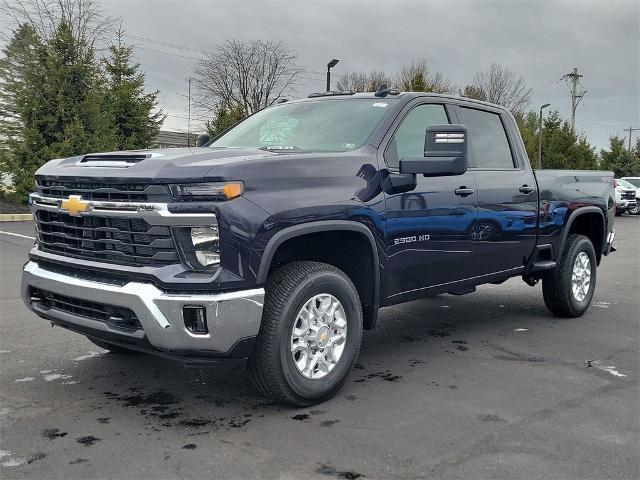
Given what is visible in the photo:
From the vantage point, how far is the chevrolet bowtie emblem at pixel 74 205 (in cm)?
352

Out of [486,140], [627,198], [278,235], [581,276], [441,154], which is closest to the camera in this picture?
[278,235]

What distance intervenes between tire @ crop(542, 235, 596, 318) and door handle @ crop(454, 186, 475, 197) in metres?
1.89

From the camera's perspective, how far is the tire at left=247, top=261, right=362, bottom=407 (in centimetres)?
348

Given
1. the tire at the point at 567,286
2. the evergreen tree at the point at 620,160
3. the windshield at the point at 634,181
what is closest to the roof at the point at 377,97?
the tire at the point at 567,286

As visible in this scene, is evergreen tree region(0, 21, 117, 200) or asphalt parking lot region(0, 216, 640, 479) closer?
asphalt parking lot region(0, 216, 640, 479)

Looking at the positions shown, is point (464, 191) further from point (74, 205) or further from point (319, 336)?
point (74, 205)

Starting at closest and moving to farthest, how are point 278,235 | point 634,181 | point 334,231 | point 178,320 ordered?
point 178,320 → point 278,235 → point 334,231 → point 634,181

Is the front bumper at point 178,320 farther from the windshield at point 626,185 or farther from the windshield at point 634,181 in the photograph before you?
the windshield at point 634,181

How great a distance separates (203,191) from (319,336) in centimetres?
113

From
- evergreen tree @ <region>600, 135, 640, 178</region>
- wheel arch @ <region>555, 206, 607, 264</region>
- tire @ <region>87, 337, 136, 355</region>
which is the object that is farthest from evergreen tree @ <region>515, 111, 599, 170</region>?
tire @ <region>87, 337, 136, 355</region>

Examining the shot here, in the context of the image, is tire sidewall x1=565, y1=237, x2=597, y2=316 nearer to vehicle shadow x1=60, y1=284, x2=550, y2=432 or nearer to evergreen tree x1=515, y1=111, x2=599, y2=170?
vehicle shadow x1=60, y1=284, x2=550, y2=432

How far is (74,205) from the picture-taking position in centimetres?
358

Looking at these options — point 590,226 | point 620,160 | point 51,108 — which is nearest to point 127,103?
point 51,108

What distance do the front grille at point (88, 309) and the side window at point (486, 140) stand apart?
9.79 ft
